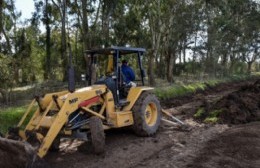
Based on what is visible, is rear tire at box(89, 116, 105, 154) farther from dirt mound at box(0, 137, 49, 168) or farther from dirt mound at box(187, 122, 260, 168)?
dirt mound at box(187, 122, 260, 168)

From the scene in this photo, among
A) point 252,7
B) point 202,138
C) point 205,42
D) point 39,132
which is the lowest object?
point 202,138

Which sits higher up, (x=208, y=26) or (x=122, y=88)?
(x=208, y=26)

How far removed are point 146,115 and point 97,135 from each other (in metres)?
2.81

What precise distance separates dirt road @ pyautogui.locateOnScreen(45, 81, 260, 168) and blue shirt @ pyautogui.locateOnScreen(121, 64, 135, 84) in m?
1.53

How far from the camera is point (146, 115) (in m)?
11.8

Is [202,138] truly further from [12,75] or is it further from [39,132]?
[12,75]

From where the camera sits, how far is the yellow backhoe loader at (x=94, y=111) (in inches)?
345

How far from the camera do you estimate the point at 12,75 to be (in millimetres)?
19859

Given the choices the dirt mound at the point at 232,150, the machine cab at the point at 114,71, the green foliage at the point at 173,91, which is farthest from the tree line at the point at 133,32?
the dirt mound at the point at 232,150

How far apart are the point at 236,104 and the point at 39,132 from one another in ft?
28.6

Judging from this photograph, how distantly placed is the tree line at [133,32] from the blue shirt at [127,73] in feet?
31.9

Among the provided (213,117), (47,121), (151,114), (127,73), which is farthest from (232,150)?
(213,117)

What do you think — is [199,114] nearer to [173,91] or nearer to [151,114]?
[151,114]

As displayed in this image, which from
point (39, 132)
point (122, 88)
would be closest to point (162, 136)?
point (122, 88)
